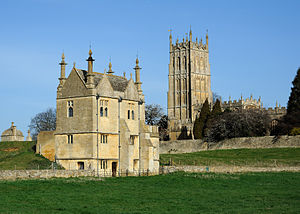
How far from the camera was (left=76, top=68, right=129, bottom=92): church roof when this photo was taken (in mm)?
47688

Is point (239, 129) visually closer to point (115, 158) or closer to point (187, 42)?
point (115, 158)

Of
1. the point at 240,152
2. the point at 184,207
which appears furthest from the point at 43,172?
the point at 240,152

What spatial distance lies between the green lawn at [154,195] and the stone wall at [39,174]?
8.14 feet

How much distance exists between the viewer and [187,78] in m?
133

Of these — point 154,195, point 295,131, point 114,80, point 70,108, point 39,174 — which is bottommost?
point 154,195

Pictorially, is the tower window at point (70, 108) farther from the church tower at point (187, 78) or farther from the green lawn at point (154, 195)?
the church tower at point (187, 78)

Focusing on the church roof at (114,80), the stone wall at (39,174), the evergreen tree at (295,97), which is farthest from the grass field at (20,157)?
the evergreen tree at (295,97)

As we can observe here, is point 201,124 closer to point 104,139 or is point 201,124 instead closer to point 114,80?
point 114,80

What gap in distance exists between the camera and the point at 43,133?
1950 inches

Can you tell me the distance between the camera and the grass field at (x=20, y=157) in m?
45.1

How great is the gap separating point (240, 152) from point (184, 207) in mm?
47215

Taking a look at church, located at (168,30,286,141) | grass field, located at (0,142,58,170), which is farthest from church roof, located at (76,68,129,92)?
church, located at (168,30,286,141)

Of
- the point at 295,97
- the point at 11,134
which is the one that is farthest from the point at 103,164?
the point at 295,97

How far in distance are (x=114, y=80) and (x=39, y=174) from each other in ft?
44.7
